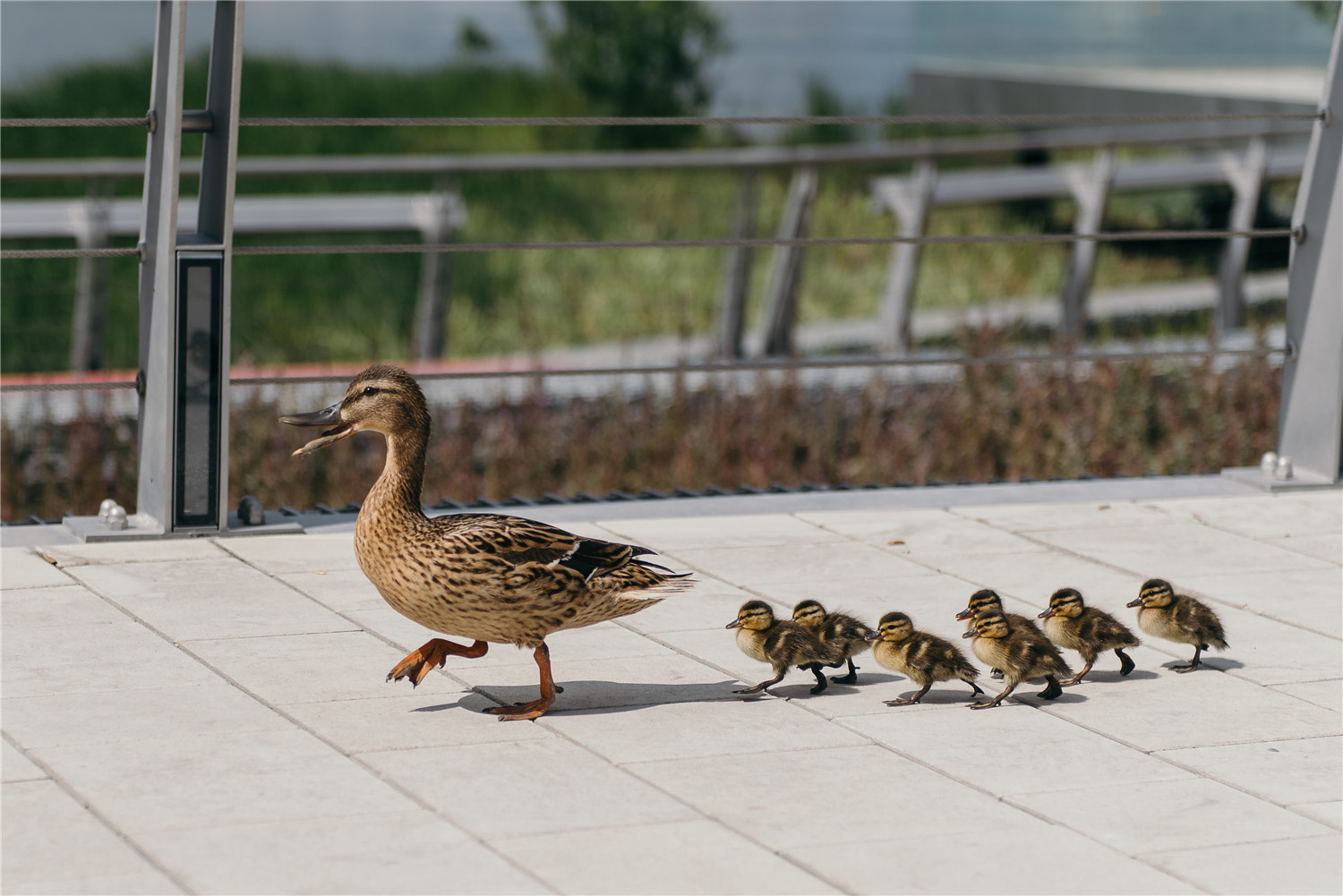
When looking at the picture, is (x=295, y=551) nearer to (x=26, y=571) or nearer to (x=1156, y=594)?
(x=26, y=571)

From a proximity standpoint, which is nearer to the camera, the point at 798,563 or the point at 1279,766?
the point at 1279,766

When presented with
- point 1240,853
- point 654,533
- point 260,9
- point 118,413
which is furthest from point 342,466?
point 260,9

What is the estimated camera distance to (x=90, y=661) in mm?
4930

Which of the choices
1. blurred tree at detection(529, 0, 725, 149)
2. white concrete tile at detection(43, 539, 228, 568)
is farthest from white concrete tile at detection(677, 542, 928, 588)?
blurred tree at detection(529, 0, 725, 149)

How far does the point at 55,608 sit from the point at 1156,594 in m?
3.16

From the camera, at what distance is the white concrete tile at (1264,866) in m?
3.70

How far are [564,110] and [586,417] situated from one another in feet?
44.0

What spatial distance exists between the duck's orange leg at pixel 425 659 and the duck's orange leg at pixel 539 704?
203 millimetres

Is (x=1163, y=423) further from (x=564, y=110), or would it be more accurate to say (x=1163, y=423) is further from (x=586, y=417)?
(x=564, y=110)

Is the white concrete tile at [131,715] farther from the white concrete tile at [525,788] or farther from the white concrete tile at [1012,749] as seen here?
the white concrete tile at [1012,749]

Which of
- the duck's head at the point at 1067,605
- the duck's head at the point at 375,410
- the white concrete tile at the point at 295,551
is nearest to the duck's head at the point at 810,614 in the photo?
the duck's head at the point at 1067,605

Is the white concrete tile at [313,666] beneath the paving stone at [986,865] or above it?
above

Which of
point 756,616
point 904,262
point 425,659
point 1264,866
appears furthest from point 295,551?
point 904,262

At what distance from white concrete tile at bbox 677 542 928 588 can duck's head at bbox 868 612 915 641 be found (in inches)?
44.0
